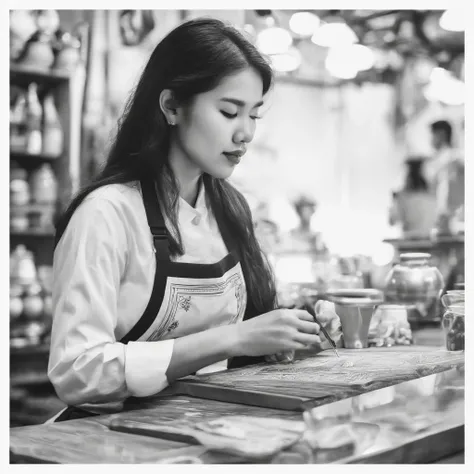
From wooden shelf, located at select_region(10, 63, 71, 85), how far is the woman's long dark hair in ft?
8.79

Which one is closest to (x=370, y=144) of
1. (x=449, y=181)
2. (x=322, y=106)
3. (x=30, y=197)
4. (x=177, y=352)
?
(x=322, y=106)

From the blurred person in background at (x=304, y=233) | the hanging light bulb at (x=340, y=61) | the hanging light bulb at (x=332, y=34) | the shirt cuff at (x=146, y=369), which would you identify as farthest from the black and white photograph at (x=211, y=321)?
the blurred person in background at (x=304, y=233)

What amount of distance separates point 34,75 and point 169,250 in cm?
305

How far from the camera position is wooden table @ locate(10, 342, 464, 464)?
3.60 ft

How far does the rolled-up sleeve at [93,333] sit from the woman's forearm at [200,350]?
0.02 metres

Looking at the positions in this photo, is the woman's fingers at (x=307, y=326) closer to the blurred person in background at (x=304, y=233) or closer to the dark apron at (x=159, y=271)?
the dark apron at (x=159, y=271)

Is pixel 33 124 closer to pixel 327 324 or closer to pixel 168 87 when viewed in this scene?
pixel 168 87

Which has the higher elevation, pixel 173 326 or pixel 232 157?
pixel 232 157

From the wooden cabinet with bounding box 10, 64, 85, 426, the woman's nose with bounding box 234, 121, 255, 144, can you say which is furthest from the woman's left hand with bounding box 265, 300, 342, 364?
the wooden cabinet with bounding box 10, 64, 85, 426

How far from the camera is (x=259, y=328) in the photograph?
1524 mm

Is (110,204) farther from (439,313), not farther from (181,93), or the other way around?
(439,313)

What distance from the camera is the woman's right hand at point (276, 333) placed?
151 cm

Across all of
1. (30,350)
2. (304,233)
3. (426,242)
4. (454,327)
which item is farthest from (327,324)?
(304,233)

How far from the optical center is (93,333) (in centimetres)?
150
